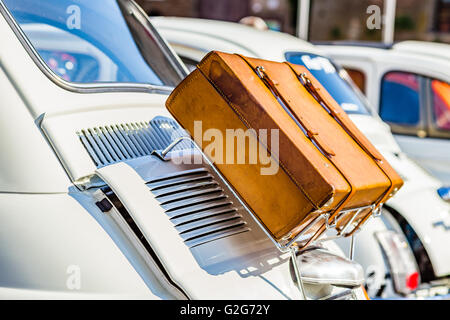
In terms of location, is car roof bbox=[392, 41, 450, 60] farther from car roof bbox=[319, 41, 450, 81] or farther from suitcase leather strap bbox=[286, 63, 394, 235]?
suitcase leather strap bbox=[286, 63, 394, 235]

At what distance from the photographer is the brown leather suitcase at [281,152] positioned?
220 cm

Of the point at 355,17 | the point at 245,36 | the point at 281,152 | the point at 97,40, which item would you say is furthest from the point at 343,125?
the point at 355,17

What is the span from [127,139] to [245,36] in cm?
288

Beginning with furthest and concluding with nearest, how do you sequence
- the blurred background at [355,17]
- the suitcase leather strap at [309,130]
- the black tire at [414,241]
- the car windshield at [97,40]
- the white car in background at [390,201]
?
1. the blurred background at [355,17]
2. the black tire at [414,241]
3. the white car in background at [390,201]
4. the car windshield at [97,40]
5. the suitcase leather strap at [309,130]

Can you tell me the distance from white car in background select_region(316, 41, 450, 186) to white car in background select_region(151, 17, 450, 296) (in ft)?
3.18

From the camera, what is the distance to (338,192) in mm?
2174

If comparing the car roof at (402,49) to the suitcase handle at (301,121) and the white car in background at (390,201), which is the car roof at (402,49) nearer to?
the white car in background at (390,201)

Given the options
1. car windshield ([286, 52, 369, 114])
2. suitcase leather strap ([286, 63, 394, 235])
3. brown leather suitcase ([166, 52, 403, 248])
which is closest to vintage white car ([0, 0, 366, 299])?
brown leather suitcase ([166, 52, 403, 248])

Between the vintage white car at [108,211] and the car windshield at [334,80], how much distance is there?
2.46 m

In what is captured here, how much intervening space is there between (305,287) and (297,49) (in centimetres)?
312

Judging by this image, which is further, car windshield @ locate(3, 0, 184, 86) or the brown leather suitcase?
car windshield @ locate(3, 0, 184, 86)

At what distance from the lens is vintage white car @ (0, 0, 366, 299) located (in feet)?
7.06

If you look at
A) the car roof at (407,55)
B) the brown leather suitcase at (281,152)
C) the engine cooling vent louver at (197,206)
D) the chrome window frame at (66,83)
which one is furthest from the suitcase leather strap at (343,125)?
the car roof at (407,55)

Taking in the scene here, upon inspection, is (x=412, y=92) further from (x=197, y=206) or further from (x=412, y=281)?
(x=197, y=206)
